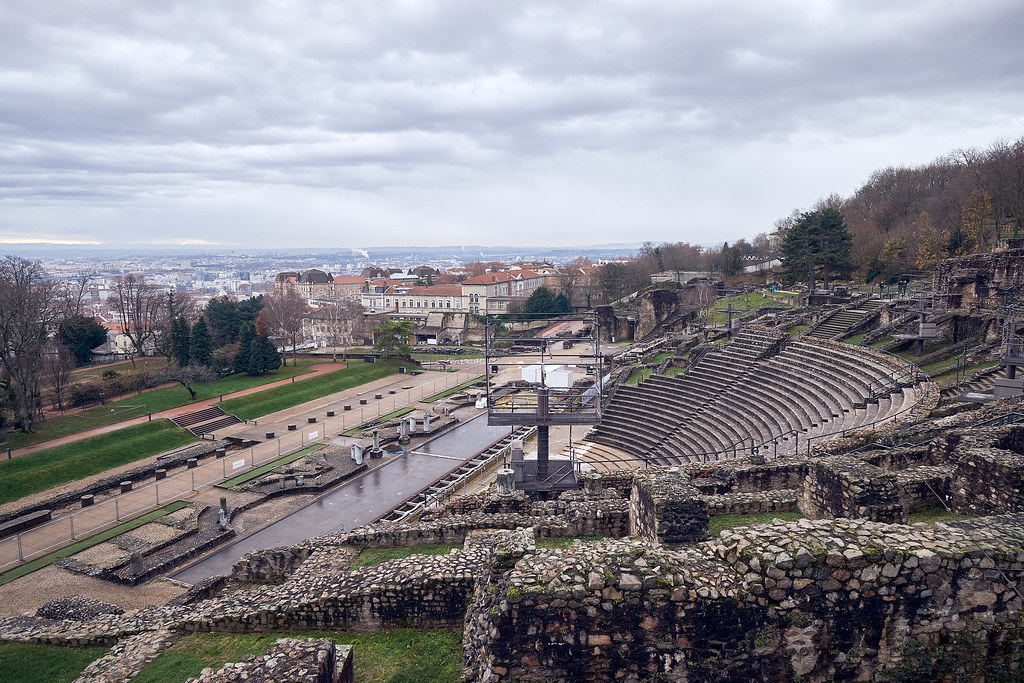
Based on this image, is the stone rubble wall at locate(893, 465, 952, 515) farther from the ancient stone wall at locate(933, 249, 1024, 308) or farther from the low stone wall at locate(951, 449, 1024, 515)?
the ancient stone wall at locate(933, 249, 1024, 308)

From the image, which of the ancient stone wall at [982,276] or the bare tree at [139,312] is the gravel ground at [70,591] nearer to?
the ancient stone wall at [982,276]

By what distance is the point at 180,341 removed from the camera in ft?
142

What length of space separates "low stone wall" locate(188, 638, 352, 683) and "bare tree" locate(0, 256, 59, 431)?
29.0 metres

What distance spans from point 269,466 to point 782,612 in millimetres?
25898

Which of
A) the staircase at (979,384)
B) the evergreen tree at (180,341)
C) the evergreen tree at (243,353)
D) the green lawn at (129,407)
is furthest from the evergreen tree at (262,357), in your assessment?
the staircase at (979,384)

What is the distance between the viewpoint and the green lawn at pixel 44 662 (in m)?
9.38

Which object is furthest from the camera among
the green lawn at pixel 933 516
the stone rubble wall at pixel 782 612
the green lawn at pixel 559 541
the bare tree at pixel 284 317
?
the bare tree at pixel 284 317

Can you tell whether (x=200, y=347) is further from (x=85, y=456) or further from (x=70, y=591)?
(x=70, y=591)

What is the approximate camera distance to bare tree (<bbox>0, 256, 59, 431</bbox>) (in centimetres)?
2705

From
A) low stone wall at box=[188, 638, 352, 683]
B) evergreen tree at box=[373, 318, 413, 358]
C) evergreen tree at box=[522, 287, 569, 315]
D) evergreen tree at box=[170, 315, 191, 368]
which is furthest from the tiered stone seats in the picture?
evergreen tree at box=[522, 287, 569, 315]

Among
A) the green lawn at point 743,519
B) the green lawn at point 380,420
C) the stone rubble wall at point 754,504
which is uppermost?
the stone rubble wall at point 754,504

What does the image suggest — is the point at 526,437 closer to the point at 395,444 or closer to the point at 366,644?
the point at 395,444

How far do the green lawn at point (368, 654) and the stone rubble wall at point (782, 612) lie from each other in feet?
7.60

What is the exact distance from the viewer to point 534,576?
602 centimetres
